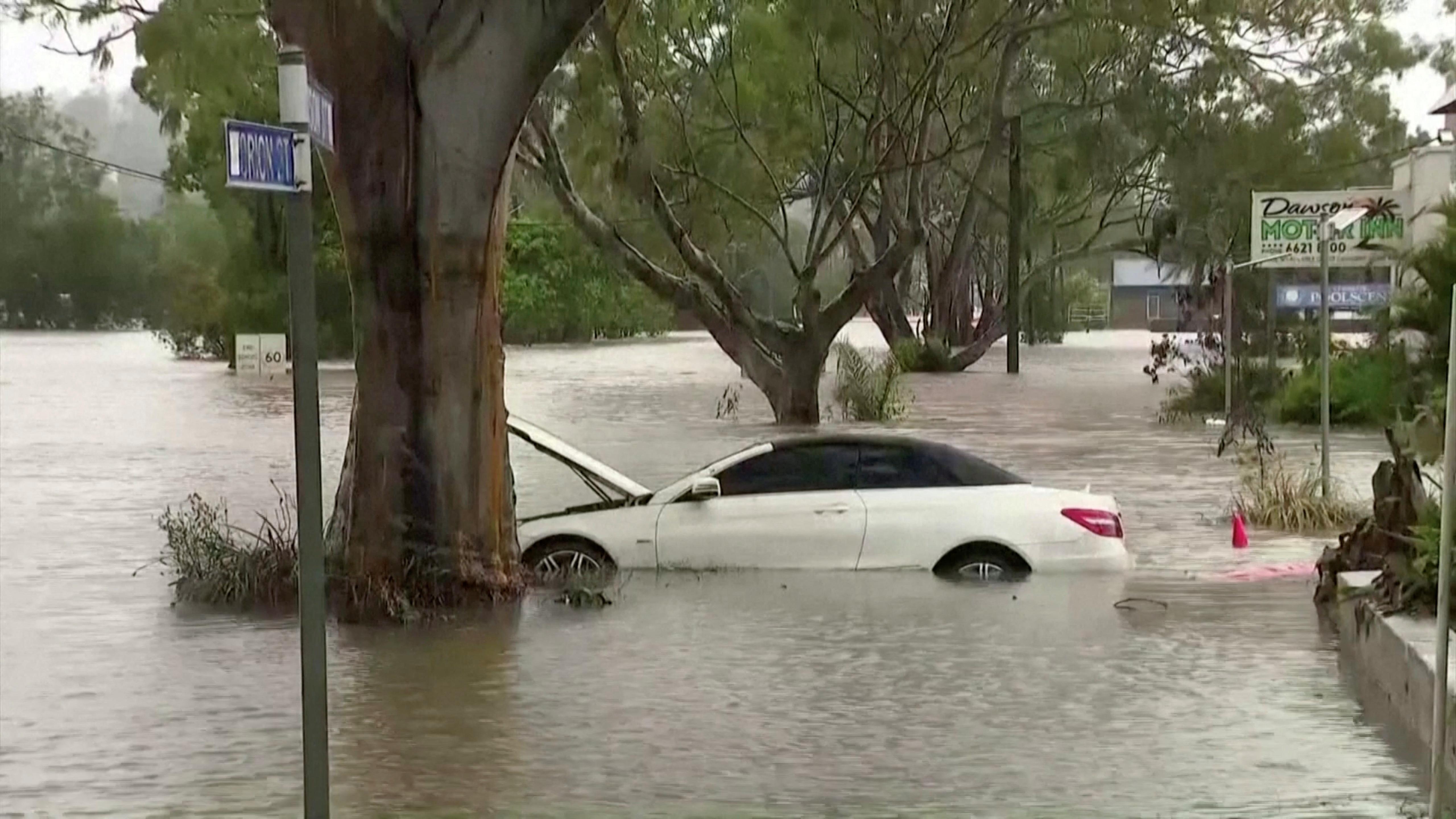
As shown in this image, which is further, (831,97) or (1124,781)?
(831,97)

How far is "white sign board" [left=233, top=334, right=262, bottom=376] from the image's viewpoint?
5869 centimetres

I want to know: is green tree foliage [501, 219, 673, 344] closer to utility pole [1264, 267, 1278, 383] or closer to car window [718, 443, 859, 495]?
utility pole [1264, 267, 1278, 383]

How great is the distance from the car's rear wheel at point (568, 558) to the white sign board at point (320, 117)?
29.0 ft

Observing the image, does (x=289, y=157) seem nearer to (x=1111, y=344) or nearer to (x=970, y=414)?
(x=970, y=414)

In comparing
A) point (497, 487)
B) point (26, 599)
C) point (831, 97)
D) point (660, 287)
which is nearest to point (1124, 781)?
point (497, 487)

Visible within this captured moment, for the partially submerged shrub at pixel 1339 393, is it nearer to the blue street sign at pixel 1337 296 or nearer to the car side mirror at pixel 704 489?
the blue street sign at pixel 1337 296

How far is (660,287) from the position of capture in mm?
33312

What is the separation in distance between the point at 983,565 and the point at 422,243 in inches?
195

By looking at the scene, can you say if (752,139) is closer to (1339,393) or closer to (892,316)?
(1339,393)

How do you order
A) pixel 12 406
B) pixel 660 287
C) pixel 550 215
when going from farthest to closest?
pixel 550 215 → pixel 12 406 → pixel 660 287

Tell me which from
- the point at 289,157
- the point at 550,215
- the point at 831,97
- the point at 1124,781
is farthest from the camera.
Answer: the point at 550,215

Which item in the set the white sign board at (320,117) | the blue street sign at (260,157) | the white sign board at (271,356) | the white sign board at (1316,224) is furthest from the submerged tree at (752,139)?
the white sign board at (271,356)

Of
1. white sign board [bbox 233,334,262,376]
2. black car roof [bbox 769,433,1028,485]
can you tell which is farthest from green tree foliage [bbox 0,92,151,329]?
black car roof [bbox 769,433,1028,485]

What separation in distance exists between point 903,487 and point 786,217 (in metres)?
30.0
